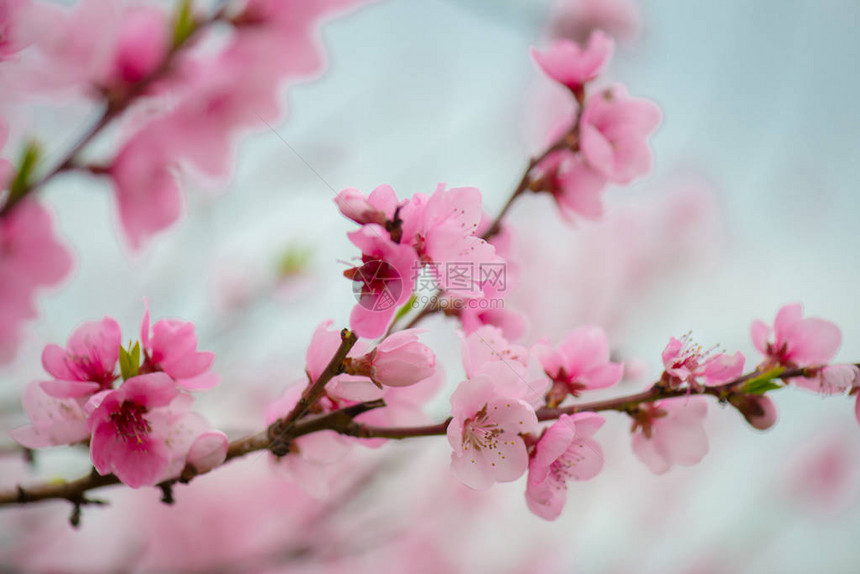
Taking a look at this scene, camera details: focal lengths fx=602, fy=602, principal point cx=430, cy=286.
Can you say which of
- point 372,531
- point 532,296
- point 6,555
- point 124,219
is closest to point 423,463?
point 532,296

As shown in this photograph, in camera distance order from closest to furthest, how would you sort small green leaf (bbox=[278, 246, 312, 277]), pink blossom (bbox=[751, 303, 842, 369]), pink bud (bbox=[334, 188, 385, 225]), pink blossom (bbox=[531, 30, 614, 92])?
pink bud (bbox=[334, 188, 385, 225]), pink blossom (bbox=[751, 303, 842, 369]), pink blossom (bbox=[531, 30, 614, 92]), small green leaf (bbox=[278, 246, 312, 277])

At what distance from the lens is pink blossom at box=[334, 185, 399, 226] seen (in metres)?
0.36

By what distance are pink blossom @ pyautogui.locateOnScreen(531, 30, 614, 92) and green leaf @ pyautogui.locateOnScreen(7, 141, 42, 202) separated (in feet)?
1.88

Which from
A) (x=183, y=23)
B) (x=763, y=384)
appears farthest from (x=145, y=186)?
(x=763, y=384)

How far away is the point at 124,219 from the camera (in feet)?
2.61

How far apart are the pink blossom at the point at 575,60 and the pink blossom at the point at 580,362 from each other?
0.28 metres

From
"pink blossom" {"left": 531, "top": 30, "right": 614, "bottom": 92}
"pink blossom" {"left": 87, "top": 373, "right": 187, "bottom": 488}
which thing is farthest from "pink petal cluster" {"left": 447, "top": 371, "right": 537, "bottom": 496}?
"pink blossom" {"left": 531, "top": 30, "right": 614, "bottom": 92}

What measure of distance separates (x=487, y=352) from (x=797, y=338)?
10.1 inches

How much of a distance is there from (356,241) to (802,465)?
2.83 meters

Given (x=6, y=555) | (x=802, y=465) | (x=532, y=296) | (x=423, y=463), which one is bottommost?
(x=802, y=465)

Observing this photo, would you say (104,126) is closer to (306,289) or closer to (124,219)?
(124,219)

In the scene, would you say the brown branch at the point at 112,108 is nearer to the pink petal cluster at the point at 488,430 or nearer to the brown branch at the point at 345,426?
the brown branch at the point at 345,426

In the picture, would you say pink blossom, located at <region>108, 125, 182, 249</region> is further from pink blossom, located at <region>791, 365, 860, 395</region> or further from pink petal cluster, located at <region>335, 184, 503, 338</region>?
pink blossom, located at <region>791, 365, 860, 395</region>

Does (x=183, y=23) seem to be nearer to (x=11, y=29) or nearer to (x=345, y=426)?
(x=11, y=29)
